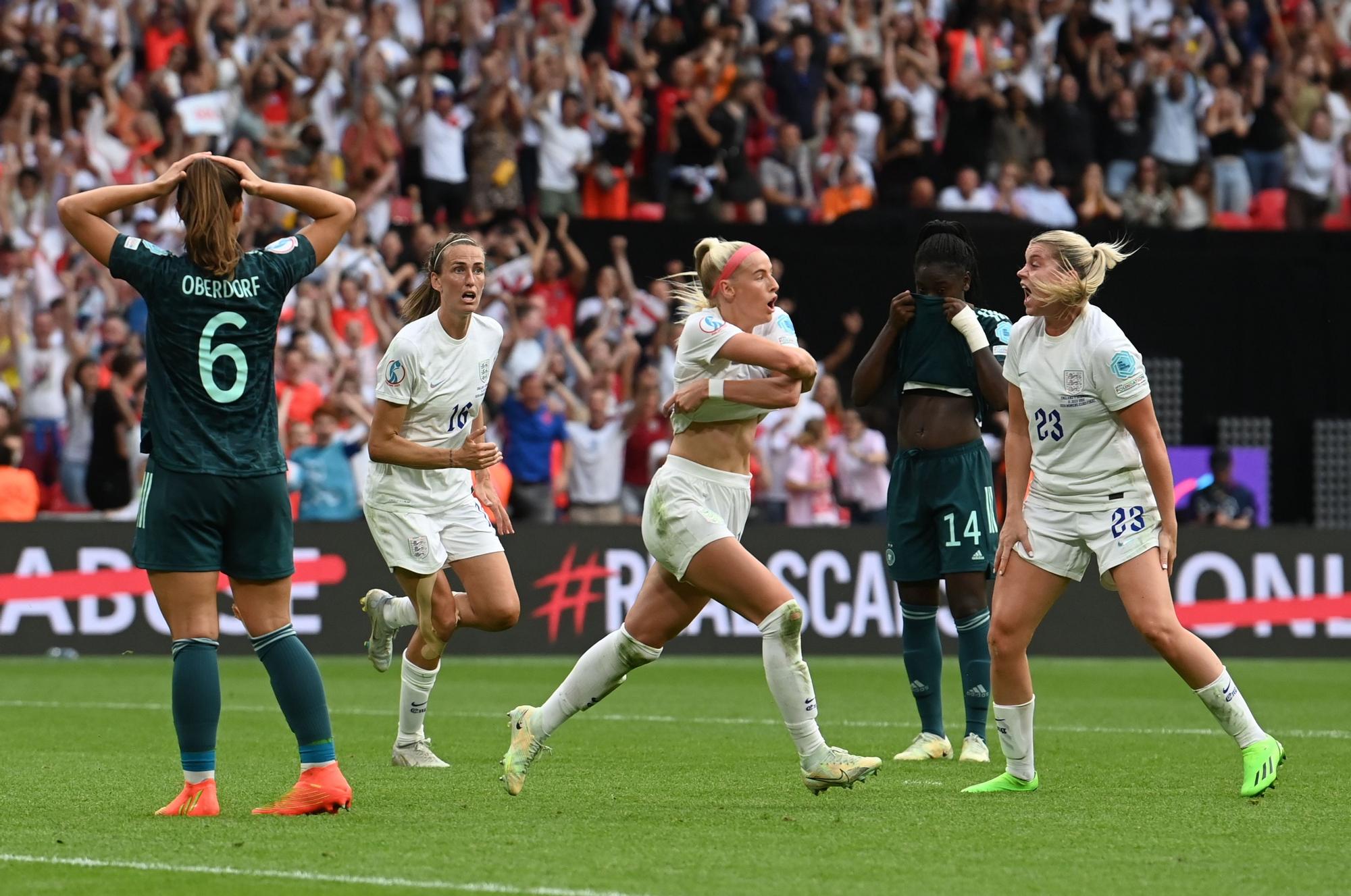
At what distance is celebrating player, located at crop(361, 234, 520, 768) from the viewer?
9789 mm

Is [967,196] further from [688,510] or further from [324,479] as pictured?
[688,510]

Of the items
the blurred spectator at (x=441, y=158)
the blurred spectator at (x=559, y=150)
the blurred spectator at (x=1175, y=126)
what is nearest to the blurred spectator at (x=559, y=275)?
the blurred spectator at (x=559, y=150)

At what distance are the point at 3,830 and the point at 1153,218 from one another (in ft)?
60.4

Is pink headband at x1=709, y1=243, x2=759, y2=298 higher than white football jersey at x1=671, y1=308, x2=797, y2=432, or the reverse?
pink headband at x1=709, y1=243, x2=759, y2=298

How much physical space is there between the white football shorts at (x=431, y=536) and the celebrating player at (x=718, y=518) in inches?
63.5

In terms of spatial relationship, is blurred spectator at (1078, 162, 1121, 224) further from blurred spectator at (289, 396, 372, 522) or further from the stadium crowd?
blurred spectator at (289, 396, 372, 522)

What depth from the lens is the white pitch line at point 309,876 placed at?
19.5 ft

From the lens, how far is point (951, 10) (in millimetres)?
25516

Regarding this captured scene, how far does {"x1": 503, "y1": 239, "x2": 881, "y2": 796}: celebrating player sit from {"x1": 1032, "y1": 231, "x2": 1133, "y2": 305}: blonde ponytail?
1045mm

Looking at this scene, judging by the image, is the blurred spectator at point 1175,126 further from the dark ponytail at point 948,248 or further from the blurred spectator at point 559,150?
the dark ponytail at point 948,248

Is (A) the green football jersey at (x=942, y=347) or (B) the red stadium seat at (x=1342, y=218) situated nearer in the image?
(A) the green football jersey at (x=942, y=347)

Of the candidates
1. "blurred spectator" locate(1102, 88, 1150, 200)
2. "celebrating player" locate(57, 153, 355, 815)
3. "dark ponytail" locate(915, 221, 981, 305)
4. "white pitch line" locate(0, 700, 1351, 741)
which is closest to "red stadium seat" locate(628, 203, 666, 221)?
"blurred spectator" locate(1102, 88, 1150, 200)

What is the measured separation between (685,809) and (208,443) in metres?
2.34

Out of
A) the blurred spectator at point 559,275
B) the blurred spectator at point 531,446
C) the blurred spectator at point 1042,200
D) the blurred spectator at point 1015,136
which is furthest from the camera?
the blurred spectator at point 1015,136
